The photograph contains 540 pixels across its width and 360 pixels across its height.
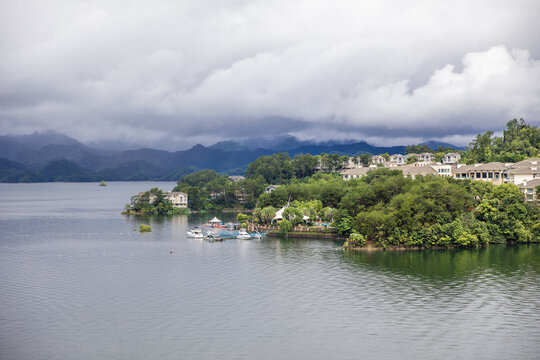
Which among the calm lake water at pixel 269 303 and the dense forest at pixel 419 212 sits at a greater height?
the dense forest at pixel 419 212

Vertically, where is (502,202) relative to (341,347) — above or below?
above

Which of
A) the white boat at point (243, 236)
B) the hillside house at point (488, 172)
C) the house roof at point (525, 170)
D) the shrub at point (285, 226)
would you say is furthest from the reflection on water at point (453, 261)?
the hillside house at point (488, 172)

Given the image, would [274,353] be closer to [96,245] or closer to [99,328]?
[99,328]

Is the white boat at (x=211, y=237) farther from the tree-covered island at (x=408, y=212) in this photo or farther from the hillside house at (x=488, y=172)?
the hillside house at (x=488, y=172)

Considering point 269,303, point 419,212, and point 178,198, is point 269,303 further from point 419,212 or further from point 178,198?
point 178,198

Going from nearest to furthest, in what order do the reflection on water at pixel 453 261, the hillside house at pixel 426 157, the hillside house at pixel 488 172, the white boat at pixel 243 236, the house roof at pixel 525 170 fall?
the reflection on water at pixel 453 261, the white boat at pixel 243 236, the house roof at pixel 525 170, the hillside house at pixel 488 172, the hillside house at pixel 426 157

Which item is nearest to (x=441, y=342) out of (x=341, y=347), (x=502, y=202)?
(x=341, y=347)

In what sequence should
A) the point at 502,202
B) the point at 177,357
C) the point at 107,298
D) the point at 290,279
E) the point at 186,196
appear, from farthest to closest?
the point at 186,196 → the point at 502,202 → the point at 290,279 → the point at 107,298 → the point at 177,357

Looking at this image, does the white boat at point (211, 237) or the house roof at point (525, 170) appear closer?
the white boat at point (211, 237)

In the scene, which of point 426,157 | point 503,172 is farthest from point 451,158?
point 503,172
